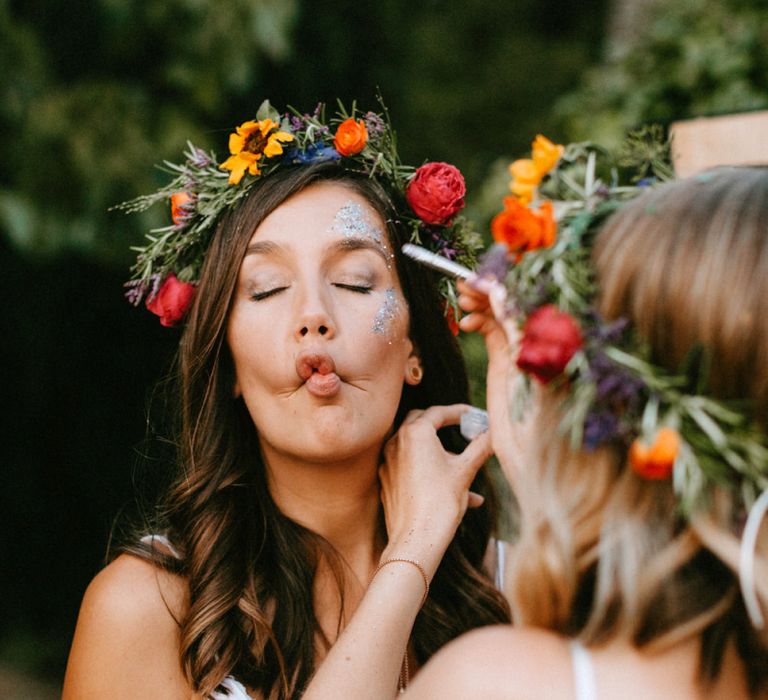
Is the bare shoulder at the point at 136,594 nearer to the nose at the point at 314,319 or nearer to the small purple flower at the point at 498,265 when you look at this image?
the nose at the point at 314,319

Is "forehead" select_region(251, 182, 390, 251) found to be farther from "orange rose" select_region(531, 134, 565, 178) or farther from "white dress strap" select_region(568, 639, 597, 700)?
"white dress strap" select_region(568, 639, 597, 700)

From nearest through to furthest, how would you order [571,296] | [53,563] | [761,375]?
1. [761,375]
2. [571,296]
3. [53,563]

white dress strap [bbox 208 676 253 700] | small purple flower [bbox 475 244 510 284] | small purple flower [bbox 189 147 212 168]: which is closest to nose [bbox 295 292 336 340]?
small purple flower [bbox 189 147 212 168]

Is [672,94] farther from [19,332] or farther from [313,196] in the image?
[19,332]

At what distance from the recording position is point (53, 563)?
16.7 feet

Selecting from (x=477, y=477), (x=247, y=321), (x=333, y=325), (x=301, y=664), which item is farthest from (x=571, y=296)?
(x=477, y=477)

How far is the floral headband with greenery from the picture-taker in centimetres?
140

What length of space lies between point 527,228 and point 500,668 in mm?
713

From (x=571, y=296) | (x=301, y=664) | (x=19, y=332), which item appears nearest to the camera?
(x=571, y=296)

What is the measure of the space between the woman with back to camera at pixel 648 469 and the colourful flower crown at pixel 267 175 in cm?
105

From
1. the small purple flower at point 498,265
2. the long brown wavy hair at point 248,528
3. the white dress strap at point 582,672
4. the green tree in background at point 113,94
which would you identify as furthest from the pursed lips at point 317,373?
the green tree in background at point 113,94

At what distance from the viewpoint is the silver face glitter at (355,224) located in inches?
95.4

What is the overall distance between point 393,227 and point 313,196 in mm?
239

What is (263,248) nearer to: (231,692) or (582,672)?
(231,692)
